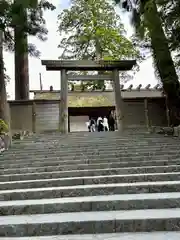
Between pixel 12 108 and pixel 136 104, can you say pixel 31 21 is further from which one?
pixel 136 104

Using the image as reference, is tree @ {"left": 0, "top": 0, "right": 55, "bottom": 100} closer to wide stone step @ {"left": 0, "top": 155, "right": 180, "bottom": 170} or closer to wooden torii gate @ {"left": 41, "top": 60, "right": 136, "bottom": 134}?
wooden torii gate @ {"left": 41, "top": 60, "right": 136, "bottom": 134}

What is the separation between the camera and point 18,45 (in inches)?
462

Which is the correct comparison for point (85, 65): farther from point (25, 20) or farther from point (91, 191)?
point (91, 191)

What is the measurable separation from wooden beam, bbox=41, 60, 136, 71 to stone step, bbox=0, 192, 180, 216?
33.8 ft

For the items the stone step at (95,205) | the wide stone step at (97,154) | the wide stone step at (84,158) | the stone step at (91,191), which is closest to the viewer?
the stone step at (95,205)

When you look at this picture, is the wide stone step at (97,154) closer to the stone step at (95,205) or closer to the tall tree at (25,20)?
the stone step at (95,205)

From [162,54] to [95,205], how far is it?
9060 millimetres

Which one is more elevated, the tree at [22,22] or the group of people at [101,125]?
the tree at [22,22]

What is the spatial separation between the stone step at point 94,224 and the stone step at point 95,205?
1.23ft

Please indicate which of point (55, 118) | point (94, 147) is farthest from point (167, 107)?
point (94, 147)

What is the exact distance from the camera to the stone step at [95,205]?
435cm

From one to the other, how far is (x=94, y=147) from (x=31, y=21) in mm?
5224

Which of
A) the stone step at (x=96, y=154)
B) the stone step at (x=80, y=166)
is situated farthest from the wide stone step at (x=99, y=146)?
the stone step at (x=80, y=166)

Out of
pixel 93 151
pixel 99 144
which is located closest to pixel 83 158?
pixel 93 151
